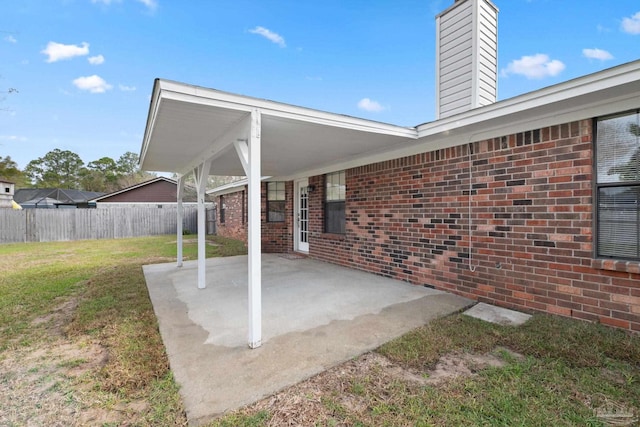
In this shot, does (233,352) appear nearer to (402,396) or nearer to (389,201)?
(402,396)

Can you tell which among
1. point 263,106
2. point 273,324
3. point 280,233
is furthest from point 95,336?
point 280,233

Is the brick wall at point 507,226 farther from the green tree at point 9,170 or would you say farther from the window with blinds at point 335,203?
the green tree at point 9,170

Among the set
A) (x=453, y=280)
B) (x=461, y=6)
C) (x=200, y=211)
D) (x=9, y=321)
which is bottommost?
(x=9, y=321)

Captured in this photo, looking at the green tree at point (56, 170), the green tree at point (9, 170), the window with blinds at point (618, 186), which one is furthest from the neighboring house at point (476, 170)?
the green tree at point (56, 170)

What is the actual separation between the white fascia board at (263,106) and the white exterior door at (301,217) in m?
4.77

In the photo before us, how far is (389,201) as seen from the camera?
567cm

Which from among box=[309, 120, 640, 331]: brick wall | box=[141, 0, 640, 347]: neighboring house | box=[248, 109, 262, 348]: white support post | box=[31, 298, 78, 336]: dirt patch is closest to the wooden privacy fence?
box=[141, 0, 640, 347]: neighboring house

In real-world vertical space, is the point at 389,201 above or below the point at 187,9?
below

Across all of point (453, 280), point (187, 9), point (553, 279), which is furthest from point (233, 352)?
point (187, 9)

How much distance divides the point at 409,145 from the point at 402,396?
3928mm

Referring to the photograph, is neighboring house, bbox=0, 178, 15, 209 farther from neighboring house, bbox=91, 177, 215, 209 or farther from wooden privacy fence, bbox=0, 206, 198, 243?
wooden privacy fence, bbox=0, 206, 198, 243

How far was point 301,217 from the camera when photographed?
Answer: 9102 mm

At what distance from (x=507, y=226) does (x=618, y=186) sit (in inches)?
44.8

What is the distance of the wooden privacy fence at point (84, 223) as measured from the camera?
44.9 ft
